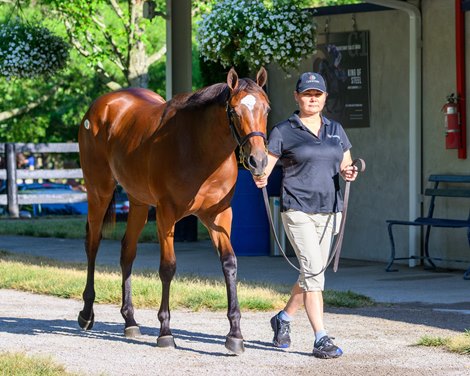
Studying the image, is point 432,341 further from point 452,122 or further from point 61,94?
point 61,94

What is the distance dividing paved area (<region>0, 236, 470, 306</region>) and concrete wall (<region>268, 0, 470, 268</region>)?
0.44 meters

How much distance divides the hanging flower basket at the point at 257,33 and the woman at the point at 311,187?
578cm

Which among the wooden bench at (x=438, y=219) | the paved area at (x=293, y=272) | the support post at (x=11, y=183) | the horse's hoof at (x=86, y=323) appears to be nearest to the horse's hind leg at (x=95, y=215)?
the horse's hoof at (x=86, y=323)

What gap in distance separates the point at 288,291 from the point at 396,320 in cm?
168

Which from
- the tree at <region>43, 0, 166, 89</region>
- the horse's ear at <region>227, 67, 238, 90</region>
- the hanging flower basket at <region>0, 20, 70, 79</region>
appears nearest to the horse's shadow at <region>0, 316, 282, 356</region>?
the horse's ear at <region>227, 67, 238, 90</region>

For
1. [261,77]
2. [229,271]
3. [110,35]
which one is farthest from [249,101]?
[110,35]

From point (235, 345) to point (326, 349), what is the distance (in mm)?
658

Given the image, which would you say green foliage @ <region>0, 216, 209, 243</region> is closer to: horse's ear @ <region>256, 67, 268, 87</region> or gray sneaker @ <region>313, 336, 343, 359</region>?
horse's ear @ <region>256, 67, 268, 87</region>

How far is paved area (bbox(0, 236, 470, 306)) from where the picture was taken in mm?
11461

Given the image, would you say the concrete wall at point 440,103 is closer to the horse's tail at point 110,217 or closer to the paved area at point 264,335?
the paved area at point 264,335

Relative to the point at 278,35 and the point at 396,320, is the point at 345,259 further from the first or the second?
the point at 396,320

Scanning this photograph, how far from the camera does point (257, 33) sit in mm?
13680

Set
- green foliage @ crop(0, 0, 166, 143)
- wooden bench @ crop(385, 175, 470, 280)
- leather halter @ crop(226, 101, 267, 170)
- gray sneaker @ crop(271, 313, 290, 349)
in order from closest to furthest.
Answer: leather halter @ crop(226, 101, 267, 170) → gray sneaker @ crop(271, 313, 290, 349) → wooden bench @ crop(385, 175, 470, 280) → green foliage @ crop(0, 0, 166, 143)

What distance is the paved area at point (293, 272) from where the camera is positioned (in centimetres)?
1146
